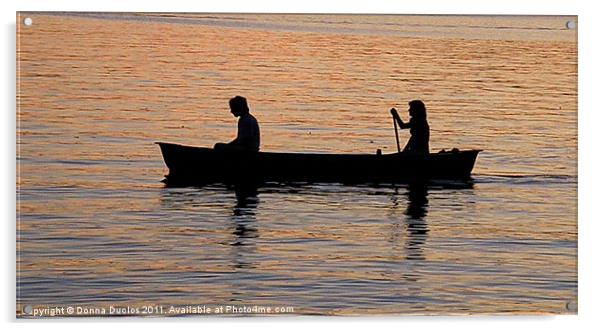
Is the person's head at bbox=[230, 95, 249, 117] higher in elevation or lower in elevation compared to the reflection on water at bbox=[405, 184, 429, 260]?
higher

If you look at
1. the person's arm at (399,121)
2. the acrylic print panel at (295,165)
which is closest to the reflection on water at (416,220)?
the acrylic print panel at (295,165)

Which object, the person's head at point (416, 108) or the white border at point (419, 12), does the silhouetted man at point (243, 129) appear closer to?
the white border at point (419, 12)

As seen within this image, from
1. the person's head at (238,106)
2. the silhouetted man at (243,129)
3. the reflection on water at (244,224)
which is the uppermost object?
the person's head at (238,106)

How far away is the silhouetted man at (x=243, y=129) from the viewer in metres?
3.37

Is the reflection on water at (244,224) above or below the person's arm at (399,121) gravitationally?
below

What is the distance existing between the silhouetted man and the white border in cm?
23

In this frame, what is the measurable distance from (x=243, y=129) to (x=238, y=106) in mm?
59

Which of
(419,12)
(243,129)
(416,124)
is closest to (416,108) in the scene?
(416,124)

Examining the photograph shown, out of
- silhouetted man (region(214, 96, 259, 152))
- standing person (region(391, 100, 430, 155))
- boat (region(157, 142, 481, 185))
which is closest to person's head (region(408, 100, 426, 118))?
standing person (region(391, 100, 430, 155))

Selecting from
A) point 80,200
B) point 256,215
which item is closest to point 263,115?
point 256,215

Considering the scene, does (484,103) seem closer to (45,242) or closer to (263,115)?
(263,115)

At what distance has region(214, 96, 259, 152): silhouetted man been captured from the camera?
337 centimetres

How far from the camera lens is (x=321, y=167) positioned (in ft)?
11.1

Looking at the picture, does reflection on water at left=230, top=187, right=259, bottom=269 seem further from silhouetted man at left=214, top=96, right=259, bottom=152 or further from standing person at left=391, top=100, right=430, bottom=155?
standing person at left=391, top=100, right=430, bottom=155
